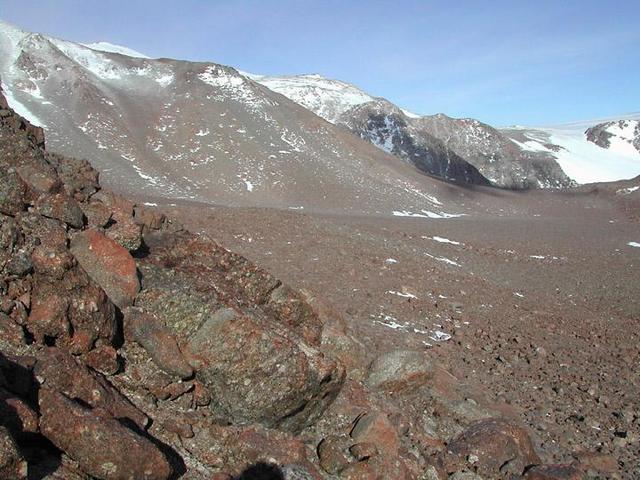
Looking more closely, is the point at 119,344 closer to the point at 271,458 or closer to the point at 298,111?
the point at 271,458

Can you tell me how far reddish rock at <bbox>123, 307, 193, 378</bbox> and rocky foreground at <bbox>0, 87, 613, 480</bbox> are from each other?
13 mm

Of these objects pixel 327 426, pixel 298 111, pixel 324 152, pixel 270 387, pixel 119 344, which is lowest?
pixel 327 426

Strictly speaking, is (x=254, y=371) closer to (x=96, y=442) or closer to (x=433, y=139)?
(x=96, y=442)

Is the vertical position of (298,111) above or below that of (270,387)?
above

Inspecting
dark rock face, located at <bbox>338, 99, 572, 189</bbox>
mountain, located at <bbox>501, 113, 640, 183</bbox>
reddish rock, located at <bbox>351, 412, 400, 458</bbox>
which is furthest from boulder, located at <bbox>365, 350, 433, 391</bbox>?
mountain, located at <bbox>501, 113, 640, 183</bbox>

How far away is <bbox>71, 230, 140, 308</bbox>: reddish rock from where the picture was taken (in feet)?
17.7

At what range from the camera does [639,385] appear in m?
9.70

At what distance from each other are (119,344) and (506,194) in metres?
63.5

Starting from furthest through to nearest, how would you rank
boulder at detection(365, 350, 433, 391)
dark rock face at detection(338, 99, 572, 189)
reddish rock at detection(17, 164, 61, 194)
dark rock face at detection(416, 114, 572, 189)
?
1. dark rock face at detection(416, 114, 572, 189)
2. dark rock face at detection(338, 99, 572, 189)
3. boulder at detection(365, 350, 433, 391)
4. reddish rock at detection(17, 164, 61, 194)

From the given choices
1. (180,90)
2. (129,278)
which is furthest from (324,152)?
(129,278)

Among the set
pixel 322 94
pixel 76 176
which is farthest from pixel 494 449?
pixel 322 94

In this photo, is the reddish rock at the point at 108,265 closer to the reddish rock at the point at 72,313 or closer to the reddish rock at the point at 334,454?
the reddish rock at the point at 72,313

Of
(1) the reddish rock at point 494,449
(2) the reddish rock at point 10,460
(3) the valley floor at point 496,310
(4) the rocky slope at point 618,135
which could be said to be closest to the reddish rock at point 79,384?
(2) the reddish rock at point 10,460

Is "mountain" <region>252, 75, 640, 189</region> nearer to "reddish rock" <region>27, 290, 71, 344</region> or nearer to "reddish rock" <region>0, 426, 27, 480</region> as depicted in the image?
"reddish rock" <region>27, 290, 71, 344</region>
